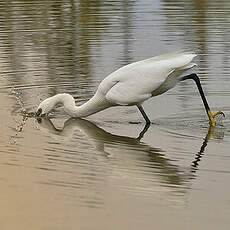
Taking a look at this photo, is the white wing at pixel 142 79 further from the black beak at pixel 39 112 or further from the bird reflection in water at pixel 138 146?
the black beak at pixel 39 112

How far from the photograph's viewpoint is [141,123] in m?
10.5

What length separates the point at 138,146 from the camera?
30.9 ft

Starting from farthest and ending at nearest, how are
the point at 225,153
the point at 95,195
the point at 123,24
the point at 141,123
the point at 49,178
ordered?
the point at 123,24 → the point at 141,123 → the point at 225,153 → the point at 49,178 → the point at 95,195

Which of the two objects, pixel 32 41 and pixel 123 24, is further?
pixel 123 24

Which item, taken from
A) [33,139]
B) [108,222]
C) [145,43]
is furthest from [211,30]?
[108,222]

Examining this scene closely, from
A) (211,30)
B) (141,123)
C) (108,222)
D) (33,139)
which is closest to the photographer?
(108,222)

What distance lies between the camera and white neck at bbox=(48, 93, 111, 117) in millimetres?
10531

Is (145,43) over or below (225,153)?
below

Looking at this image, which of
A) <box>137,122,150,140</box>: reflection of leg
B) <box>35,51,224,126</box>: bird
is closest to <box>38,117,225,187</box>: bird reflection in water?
<box>137,122,150,140</box>: reflection of leg

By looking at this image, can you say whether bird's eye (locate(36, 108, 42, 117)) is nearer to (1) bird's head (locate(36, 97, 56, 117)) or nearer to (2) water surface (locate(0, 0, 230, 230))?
(1) bird's head (locate(36, 97, 56, 117))

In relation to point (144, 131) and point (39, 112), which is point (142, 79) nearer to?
point (144, 131)

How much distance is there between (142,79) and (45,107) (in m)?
1.38

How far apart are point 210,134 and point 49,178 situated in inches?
97.1

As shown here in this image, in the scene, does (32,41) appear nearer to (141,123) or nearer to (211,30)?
(211,30)
